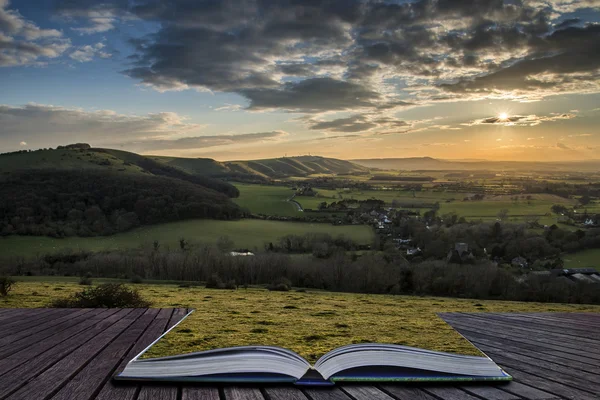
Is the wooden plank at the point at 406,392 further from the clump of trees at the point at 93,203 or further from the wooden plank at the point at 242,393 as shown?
the clump of trees at the point at 93,203

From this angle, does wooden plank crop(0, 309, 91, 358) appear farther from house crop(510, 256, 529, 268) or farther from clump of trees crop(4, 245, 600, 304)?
house crop(510, 256, 529, 268)

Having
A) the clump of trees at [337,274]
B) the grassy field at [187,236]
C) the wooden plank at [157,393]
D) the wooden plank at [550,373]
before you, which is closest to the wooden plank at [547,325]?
the wooden plank at [550,373]

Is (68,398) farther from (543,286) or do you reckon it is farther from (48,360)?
(543,286)

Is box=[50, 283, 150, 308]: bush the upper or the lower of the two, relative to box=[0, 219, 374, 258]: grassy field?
upper

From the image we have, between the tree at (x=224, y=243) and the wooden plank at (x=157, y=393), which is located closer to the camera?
the wooden plank at (x=157, y=393)

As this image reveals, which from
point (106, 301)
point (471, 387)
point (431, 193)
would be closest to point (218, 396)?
point (471, 387)

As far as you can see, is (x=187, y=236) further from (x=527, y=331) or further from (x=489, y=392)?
(x=489, y=392)

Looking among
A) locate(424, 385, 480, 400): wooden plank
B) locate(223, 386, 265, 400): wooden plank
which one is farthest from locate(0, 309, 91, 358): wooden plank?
locate(424, 385, 480, 400): wooden plank

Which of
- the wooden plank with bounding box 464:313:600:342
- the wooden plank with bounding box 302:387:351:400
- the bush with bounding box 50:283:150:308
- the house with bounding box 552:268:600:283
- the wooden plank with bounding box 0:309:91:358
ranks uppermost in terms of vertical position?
the wooden plank with bounding box 302:387:351:400
